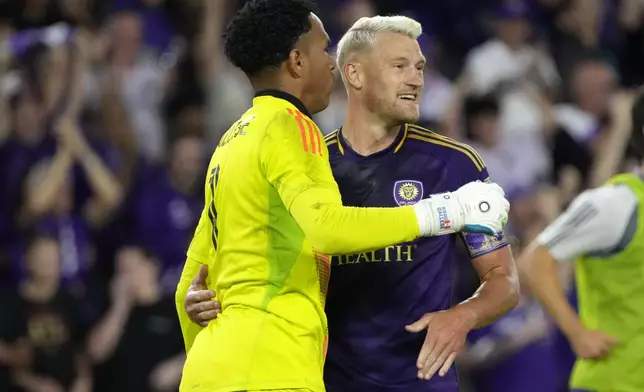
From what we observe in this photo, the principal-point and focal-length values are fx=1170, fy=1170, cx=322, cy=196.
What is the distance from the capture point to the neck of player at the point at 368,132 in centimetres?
452

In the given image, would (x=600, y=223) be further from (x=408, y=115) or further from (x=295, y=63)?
(x=295, y=63)

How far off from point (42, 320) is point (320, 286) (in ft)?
13.1

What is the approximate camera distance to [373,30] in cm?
451

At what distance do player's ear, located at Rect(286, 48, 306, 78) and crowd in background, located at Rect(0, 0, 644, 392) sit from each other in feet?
13.3

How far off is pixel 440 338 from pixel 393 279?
50cm

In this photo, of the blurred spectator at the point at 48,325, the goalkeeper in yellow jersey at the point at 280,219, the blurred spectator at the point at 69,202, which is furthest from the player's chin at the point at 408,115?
the blurred spectator at the point at 69,202

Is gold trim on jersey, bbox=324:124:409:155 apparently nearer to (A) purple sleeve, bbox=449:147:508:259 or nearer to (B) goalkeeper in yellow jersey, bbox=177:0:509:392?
(A) purple sleeve, bbox=449:147:508:259

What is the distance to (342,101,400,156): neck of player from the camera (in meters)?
4.52

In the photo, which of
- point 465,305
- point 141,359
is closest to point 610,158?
point 141,359

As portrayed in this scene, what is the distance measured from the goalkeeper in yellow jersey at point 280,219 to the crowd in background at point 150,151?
3.83m

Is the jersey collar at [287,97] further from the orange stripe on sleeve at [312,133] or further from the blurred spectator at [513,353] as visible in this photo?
the blurred spectator at [513,353]

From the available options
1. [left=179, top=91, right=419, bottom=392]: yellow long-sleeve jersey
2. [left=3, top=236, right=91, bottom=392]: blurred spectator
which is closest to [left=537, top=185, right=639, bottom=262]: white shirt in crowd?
[left=179, top=91, right=419, bottom=392]: yellow long-sleeve jersey

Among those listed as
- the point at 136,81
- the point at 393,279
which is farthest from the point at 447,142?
the point at 136,81

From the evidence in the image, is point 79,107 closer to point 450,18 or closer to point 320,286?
point 450,18
